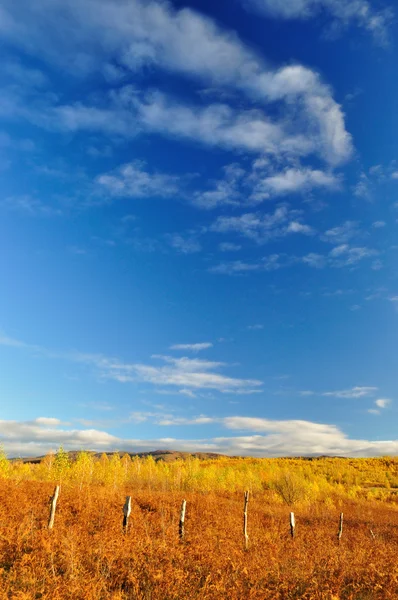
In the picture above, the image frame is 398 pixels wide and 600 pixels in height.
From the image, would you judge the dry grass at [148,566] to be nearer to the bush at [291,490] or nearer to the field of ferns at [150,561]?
the field of ferns at [150,561]

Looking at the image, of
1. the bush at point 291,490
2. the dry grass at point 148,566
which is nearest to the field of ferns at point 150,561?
the dry grass at point 148,566

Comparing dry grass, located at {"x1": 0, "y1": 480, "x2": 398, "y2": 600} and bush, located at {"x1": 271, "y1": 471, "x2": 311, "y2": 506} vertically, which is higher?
dry grass, located at {"x1": 0, "y1": 480, "x2": 398, "y2": 600}

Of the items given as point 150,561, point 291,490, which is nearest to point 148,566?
point 150,561

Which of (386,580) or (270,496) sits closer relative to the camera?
(386,580)

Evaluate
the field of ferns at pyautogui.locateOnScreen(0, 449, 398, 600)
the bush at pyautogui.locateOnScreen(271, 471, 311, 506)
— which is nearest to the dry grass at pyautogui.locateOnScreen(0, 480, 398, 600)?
the field of ferns at pyautogui.locateOnScreen(0, 449, 398, 600)

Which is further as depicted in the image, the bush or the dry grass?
the bush

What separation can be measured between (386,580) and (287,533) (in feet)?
Result: 48.8

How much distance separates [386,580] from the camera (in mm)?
12273

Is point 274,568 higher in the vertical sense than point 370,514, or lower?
higher

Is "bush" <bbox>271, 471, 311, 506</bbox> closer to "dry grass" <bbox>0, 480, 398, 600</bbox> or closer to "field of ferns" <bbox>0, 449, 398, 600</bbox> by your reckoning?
"field of ferns" <bbox>0, 449, 398, 600</bbox>

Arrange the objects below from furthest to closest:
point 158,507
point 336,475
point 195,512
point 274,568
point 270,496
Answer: point 336,475 < point 270,496 < point 195,512 < point 158,507 < point 274,568

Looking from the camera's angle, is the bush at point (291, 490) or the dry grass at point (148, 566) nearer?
the dry grass at point (148, 566)

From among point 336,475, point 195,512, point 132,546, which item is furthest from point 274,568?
point 336,475

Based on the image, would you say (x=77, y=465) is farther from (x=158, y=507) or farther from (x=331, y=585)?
(x=331, y=585)
